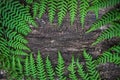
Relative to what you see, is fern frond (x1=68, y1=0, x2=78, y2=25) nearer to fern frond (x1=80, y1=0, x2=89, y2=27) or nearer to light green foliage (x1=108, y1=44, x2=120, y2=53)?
fern frond (x1=80, y1=0, x2=89, y2=27)

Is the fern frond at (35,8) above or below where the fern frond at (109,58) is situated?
above

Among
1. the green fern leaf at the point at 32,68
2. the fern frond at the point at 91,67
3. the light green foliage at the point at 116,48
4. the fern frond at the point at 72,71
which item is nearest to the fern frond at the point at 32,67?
the green fern leaf at the point at 32,68

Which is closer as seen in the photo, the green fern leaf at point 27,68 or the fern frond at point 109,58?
the fern frond at point 109,58

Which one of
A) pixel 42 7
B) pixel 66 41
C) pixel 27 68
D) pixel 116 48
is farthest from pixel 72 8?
pixel 27 68

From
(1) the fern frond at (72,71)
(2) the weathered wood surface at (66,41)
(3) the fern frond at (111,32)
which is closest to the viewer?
(3) the fern frond at (111,32)

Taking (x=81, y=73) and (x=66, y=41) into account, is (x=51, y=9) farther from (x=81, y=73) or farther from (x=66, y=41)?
(x=81, y=73)

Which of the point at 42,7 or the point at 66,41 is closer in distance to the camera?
the point at 42,7

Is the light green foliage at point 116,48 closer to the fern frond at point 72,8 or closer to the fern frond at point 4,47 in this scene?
the fern frond at point 72,8

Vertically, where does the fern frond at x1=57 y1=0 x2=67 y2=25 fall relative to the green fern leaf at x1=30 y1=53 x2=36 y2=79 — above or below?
above

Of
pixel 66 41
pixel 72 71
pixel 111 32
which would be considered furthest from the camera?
pixel 66 41

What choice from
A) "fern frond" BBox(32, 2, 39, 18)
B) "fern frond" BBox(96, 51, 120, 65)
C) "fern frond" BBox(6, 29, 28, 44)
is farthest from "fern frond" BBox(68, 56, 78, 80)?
"fern frond" BBox(32, 2, 39, 18)

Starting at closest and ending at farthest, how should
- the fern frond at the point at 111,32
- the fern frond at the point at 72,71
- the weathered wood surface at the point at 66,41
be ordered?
the fern frond at the point at 111,32
the fern frond at the point at 72,71
the weathered wood surface at the point at 66,41
